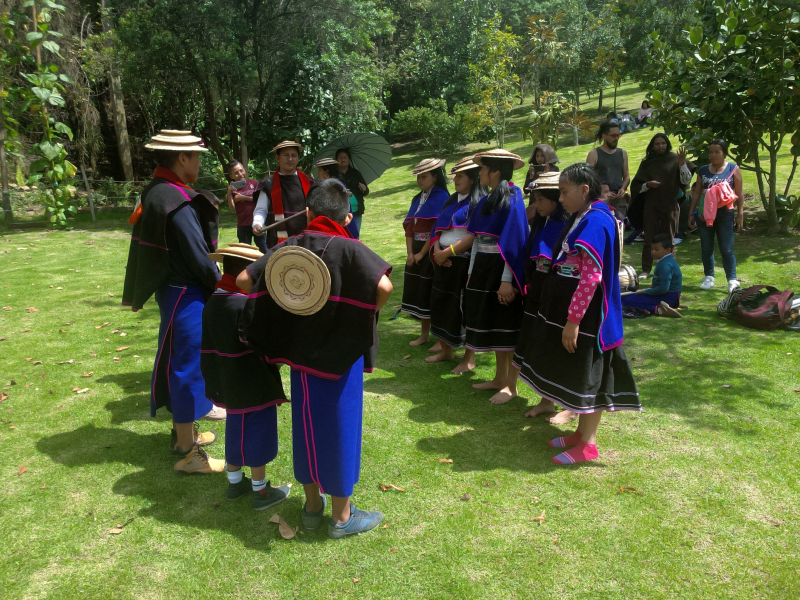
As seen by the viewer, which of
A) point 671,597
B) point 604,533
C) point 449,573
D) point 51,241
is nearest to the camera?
point 671,597

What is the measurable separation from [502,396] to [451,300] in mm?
1113

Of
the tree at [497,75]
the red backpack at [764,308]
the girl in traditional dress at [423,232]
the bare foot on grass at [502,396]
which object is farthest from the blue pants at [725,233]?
the tree at [497,75]

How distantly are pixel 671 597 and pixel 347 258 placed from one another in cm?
235

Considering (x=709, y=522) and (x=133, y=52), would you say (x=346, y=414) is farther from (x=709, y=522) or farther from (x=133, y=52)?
(x=133, y=52)

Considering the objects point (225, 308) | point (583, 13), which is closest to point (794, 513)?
point (225, 308)

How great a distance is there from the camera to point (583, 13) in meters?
34.6

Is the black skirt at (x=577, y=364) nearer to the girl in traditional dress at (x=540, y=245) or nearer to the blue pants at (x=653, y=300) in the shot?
the girl in traditional dress at (x=540, y=245)

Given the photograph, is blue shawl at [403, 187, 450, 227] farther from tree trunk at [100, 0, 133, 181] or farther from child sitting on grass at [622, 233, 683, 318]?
tree trunk at [100, 0, 133, 181]

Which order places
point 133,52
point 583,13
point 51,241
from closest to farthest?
1. point 51,241
2. point 133,52
3. point 583,13

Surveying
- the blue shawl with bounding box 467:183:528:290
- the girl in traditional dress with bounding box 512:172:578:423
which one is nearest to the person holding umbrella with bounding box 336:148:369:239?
the blue shawl with bounding box 467:183:528:290

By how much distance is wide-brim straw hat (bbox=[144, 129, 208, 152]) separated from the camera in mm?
3935

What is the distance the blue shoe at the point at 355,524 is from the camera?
3.35 meters

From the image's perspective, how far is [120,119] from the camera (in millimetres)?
18750

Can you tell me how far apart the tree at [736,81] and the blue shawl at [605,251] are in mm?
6112
